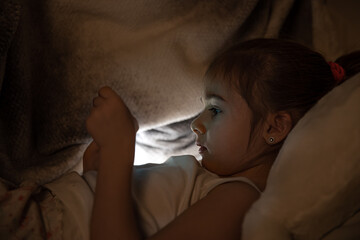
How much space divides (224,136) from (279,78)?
0.64 feet

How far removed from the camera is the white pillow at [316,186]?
50cm

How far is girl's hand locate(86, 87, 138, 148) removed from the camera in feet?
2.29

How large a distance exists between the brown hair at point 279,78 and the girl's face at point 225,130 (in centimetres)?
3

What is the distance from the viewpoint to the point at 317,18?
1.00 meters

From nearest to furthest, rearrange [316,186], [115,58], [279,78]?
[316,186] < [279,78] < [115,58]

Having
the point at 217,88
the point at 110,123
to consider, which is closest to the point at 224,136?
the point at 217,88

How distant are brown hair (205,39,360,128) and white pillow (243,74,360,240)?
0.19m

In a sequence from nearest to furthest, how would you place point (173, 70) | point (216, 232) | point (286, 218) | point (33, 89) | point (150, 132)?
1. point (286, 218)
2. point (216, 232)
3. point (33, 89)
4. point (173, 70)
5. point (150, 132)

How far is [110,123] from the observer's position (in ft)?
2.31

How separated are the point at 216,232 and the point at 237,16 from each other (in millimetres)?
662

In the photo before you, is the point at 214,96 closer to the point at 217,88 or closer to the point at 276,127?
the point at 217,88

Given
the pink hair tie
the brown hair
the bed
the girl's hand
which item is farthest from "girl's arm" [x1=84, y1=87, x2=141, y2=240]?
the pink hair tie

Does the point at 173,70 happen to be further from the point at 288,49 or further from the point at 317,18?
the point at 317,18

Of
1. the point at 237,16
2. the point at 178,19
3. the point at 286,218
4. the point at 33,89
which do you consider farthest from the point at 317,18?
the point at 33,89
